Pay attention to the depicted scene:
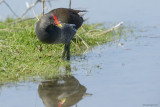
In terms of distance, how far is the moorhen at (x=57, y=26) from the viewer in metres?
5.94

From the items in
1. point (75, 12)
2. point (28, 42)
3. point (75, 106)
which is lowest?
point (75, 106)

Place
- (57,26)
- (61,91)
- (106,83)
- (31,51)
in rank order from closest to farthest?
(61,91)
(106,83)
(57,26)
(31,51)

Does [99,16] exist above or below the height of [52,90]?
above

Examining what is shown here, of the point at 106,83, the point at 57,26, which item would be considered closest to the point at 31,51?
the point at 57,26

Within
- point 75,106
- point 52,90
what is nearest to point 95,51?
point 52,90

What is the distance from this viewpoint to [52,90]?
4773 mm

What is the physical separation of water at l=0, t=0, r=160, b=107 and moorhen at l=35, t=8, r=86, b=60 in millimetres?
422

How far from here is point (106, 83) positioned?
5.02 metres

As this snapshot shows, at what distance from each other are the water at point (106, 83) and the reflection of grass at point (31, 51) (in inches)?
10.4

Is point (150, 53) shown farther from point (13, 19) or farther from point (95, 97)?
point (13, 19)

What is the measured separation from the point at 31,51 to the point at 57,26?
0.72 metres

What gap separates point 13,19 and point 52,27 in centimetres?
339

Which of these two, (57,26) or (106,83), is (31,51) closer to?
(57,26)

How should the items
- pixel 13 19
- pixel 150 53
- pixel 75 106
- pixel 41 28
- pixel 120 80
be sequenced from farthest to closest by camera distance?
pixel 13 19, pixel 150 53, pixel 41 28, pixel 120 80, pixel 75 106
